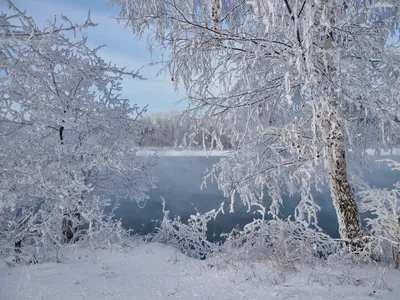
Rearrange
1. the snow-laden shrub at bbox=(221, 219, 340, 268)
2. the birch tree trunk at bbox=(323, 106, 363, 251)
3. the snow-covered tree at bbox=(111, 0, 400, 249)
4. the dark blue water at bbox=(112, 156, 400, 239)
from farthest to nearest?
the dark blue water at bbox=(112, 156, 400, 239) < the birch tree trunk at bbox=(323, 106, 363, 251) < the snow-laden shrub at bbox=(221, 219, 340, 268) < the snow-covered tree at bbox=(111, 0, 400, 249)

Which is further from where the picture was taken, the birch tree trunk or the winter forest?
the birch tree trunk

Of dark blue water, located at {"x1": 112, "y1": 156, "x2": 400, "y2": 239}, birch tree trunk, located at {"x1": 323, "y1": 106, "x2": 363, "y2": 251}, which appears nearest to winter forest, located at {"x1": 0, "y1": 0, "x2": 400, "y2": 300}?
birch tree trunk, located at {"x1": 323, "y1": 106, "x2": 363, "y2": 251}

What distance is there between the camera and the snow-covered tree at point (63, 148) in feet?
17.4

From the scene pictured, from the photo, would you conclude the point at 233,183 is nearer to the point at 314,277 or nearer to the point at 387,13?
the point at 314,277

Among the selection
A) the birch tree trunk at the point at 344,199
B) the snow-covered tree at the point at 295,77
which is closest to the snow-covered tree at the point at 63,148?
the snow-covered tree at the point at 295,77

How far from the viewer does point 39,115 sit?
6.63 metres

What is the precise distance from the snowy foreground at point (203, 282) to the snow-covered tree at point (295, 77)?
82cm

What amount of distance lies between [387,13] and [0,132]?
23.7ft

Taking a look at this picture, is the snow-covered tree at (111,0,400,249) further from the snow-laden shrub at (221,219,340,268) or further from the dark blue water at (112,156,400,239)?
the dark blue water at (112,156,400,239)

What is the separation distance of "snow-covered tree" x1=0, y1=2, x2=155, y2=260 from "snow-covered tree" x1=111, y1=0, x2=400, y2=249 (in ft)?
5.06

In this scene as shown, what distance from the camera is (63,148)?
623cm

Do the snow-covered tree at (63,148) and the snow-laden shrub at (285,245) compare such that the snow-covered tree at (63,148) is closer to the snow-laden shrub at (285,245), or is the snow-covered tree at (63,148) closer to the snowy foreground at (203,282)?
the snowy foreground at (203,282)

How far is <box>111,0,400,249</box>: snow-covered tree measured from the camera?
10.6ft

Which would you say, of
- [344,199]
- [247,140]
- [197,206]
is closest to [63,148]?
[247,140]
